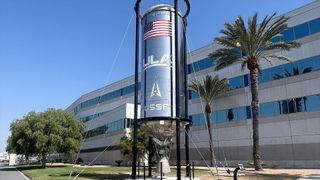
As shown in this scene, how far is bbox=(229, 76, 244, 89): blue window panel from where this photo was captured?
1753 inches

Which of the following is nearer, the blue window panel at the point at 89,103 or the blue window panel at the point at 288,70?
the blue window panel at the point at 288,70

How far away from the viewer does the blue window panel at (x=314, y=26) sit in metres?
37.3

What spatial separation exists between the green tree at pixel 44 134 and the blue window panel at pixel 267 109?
2697 centimetres

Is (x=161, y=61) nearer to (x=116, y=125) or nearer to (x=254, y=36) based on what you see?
(x=254, y=36)

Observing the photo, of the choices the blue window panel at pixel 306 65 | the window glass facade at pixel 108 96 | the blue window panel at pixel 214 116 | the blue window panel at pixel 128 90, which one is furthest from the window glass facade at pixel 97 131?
the blue window panel at pixel 306 65

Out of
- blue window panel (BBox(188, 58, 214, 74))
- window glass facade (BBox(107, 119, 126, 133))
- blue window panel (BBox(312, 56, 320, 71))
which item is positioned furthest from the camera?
window glass facade (BBox(107, 119, 126, 133))

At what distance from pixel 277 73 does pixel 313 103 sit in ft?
18.8

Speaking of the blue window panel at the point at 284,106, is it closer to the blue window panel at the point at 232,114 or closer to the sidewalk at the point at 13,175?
the blue window panel at the point at 232,114

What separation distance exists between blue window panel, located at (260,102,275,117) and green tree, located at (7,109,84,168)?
27.0m

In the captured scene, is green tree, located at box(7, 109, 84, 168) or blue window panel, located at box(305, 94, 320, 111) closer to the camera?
blue window panel, located at box(305, 94, 320, 111)

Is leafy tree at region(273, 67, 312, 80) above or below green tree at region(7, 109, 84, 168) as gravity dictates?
above

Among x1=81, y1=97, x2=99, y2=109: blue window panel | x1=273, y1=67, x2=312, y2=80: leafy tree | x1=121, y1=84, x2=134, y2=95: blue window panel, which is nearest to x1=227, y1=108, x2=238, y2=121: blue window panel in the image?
x1=273, y1=67, x2=312, y2=80: leafy tree

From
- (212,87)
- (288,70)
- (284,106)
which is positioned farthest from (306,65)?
(212,87)

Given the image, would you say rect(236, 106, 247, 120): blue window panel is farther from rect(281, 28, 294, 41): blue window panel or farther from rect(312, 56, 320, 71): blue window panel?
rect(312, 56, 320, 71): blue window panel
